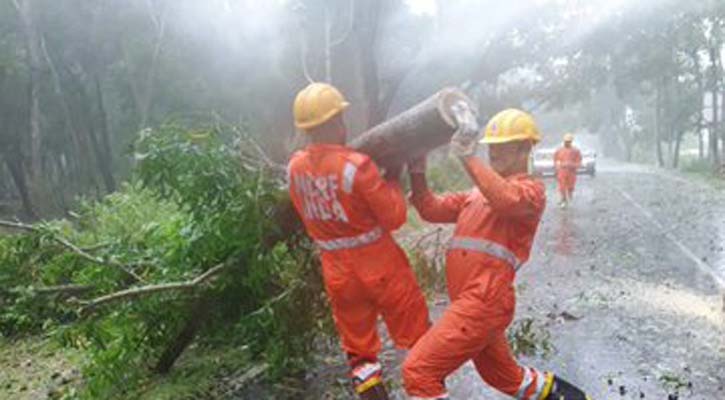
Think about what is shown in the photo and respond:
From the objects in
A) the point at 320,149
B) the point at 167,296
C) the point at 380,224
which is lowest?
the point at 167,296

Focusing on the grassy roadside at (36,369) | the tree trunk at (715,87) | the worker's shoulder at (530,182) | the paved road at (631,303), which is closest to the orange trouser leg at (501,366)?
the worker's shoulder at (530,182)

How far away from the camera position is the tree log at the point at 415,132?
13.0 ft

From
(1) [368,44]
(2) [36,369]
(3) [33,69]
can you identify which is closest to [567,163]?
(1) [368,44]

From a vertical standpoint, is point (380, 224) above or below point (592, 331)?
above

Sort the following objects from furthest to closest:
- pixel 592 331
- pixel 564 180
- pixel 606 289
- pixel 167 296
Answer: pixel 564 180
pixel 606 289
pixel 592 331
pixel 167 296

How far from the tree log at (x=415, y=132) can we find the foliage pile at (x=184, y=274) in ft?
2.87

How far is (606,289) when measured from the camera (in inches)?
317

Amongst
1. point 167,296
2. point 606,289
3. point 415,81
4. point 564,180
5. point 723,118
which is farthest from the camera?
point 723,118

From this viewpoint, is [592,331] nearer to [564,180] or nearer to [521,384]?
[521,384]

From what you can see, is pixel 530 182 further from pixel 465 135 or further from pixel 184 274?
pixel 184 274

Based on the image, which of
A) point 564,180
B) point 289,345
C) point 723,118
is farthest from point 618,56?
point 289,345

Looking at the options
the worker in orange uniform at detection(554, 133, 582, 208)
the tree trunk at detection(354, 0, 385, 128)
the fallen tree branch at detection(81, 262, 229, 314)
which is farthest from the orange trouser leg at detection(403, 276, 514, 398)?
the tree trunk at detection(354, 0, 385, 128)

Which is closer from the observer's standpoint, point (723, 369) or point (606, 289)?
point (723, 369)

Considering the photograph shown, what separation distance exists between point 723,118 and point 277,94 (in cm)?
2247
